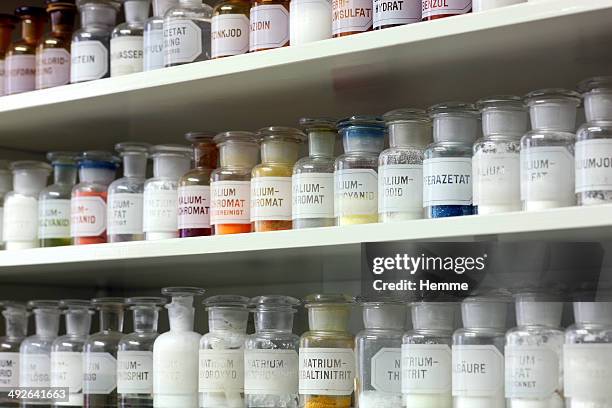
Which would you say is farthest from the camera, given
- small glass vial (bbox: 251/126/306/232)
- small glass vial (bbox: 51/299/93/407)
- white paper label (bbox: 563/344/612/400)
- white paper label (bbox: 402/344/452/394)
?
small glass vial (bbox: 51/299/93/407)

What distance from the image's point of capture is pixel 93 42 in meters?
1.53

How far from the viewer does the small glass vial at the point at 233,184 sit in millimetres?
1329

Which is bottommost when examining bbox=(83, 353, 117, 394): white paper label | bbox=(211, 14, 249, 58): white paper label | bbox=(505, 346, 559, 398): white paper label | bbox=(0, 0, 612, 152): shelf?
bbox=(83, 353, 117, 394): white paper label

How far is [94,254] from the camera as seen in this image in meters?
1.45

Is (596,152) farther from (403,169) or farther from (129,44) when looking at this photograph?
(129,44)

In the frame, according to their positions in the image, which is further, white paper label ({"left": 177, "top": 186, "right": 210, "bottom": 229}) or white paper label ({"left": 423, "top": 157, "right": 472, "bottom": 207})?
white paper label ({"left": 177, "top": 186, "right": 210, "bottom": 229})

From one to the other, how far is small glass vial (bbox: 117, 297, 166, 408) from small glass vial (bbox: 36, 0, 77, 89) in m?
0.34

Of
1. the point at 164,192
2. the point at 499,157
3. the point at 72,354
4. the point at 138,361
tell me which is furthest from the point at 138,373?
the point at 499,157

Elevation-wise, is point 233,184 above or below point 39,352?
above

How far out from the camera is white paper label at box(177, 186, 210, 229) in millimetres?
1368

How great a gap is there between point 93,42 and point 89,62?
0.03 m

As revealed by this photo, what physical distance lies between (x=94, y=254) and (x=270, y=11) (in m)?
0.40

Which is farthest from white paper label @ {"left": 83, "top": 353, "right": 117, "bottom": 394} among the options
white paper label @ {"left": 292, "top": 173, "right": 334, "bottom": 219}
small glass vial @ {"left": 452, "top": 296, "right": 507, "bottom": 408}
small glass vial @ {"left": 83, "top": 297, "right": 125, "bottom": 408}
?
small glass vial @ {"left": 452, "top": 296, "right": 507, "bottom": 408}

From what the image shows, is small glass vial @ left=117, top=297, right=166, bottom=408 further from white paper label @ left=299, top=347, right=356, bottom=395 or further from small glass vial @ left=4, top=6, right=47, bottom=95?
small glass vial @ left=4, top=6, right=47, bottom=95
